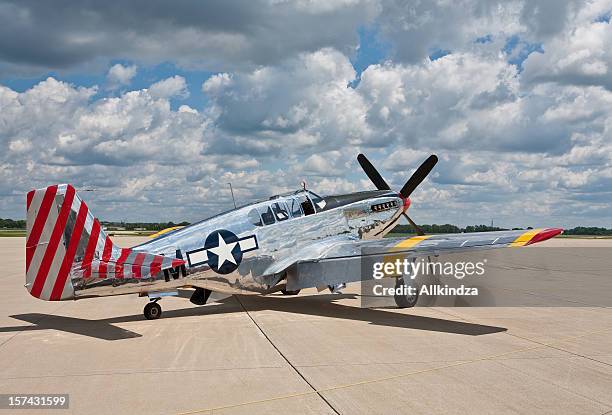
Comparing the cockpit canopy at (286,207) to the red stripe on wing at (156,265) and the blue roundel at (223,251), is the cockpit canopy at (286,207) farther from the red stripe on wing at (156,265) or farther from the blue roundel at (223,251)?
the red stripe on wing at (156,265)

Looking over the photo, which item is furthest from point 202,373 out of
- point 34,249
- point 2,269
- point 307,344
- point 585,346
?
point 2,269

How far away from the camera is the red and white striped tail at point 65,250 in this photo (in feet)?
28.9

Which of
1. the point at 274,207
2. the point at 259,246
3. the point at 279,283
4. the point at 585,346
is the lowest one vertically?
the point at 585,346

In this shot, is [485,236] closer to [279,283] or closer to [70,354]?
[279,283]

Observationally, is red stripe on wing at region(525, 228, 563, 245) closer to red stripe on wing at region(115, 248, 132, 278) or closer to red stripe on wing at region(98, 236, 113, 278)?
red stripe on wing at region(115, 248, 132, 278)

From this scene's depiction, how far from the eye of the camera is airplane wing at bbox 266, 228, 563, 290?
35.3ft

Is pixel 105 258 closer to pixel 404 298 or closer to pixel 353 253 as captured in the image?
pixel 353 253

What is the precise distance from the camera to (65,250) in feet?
29.7

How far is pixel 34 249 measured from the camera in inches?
347

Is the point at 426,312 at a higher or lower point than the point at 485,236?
lower

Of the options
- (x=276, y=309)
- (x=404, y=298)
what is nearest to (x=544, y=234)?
(x=404, y=298)

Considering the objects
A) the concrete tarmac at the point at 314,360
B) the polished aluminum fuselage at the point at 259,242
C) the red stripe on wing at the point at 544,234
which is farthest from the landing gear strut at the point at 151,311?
the red stripe on wing at the point at 544,234

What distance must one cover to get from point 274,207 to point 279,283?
173 cm

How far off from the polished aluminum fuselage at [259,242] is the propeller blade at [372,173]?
13.7 feet
